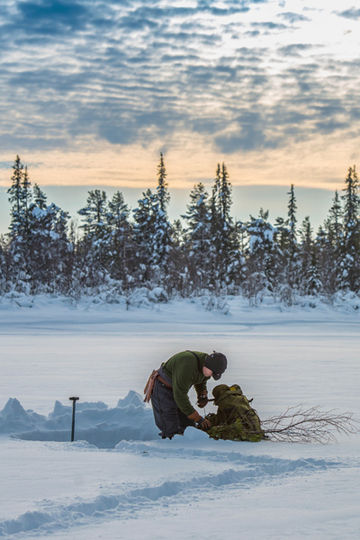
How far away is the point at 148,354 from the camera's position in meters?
11.6

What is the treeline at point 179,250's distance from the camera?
31.6m

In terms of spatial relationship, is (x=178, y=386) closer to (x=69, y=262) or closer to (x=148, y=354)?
(x=148, y=354)

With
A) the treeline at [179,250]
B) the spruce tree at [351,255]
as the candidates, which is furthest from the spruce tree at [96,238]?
the spruce tree at [351,255]

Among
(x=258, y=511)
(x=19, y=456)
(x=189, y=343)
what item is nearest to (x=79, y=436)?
(x=19, y=456)

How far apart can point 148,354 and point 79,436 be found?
5.72m

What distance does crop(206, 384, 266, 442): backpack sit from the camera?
538cm

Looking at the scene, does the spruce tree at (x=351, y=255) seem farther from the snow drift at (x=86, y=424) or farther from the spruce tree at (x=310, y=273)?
the snow drift at (x=86, y=424)

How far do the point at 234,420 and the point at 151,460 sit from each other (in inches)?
42.3

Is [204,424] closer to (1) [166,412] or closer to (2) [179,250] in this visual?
(1) [166,412]

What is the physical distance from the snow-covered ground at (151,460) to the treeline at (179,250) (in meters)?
17.5

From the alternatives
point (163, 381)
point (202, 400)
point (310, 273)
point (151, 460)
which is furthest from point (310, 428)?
point (310, 273)

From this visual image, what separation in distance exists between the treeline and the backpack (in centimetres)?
2164

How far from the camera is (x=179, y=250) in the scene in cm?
4319

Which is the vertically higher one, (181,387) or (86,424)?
(181,387)
